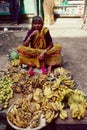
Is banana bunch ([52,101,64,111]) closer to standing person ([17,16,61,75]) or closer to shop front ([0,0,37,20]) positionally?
standing person ([17,16,61,75])

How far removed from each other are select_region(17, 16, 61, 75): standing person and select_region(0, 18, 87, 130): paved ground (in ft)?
1.88

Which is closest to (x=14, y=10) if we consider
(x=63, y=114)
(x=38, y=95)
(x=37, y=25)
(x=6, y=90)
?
(x=37, y=25)

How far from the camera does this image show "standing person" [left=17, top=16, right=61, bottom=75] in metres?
5.80

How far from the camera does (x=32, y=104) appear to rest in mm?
4625

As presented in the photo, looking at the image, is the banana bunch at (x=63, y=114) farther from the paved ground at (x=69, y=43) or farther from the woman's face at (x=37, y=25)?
the woman's face at (x=37, y=25)

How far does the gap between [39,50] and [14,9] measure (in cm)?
411

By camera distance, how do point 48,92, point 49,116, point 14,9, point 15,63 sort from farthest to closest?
point 14,9, point 15,63, point 48,92, point 49,116

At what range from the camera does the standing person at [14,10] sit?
920 centimetres

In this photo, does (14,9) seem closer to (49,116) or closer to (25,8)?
(25,8)

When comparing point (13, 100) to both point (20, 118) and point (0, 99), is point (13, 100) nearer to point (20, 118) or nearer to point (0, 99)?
point (0, 99)

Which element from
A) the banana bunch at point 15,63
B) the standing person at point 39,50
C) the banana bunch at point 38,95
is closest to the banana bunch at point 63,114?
the banana bunch at point 38,95

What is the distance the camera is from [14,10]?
30.8 feet

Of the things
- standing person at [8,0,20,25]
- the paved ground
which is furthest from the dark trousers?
the paved ground

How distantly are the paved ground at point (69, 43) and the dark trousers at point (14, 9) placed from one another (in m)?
0.37
